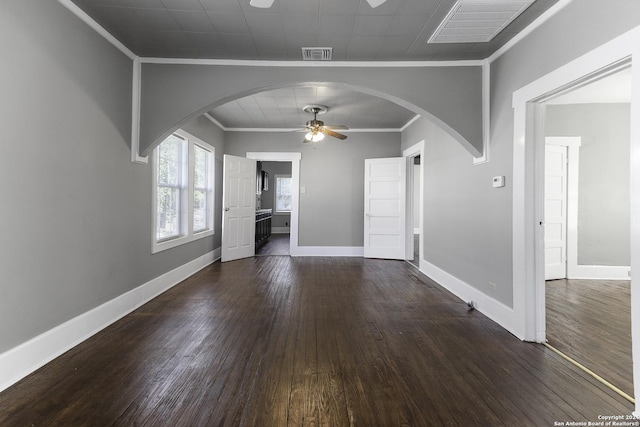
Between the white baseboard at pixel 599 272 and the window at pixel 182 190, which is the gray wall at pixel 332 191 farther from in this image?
the white baseboard at pixel 599 272

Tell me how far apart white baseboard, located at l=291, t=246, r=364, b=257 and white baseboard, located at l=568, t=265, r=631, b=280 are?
3402 mm

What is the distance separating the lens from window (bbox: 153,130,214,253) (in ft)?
12.8

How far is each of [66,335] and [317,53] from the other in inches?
124

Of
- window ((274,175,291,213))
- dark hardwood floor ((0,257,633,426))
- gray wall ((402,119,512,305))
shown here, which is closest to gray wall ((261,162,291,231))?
window ((274,175,291,213))

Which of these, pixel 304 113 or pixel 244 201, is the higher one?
pixel 304 113

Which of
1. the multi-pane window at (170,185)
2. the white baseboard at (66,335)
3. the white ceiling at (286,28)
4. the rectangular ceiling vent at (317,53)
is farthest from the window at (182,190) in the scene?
the rectangular ceiling vent at (317,53)

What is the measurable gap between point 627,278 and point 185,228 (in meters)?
6.41

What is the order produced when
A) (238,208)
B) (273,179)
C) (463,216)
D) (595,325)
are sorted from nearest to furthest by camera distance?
(595,325)
(463,216)
(238,208)
(273,179)

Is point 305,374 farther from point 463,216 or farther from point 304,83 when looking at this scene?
point 304,83

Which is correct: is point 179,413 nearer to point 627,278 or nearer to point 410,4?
point 410,4

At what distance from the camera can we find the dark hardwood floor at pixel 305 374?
1.61m

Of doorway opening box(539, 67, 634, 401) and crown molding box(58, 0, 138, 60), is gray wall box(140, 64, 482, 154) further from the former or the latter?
doorway opening box(539, 67, 634, 401)

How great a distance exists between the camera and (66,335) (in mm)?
2271

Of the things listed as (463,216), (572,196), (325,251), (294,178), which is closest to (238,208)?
(294,178)
